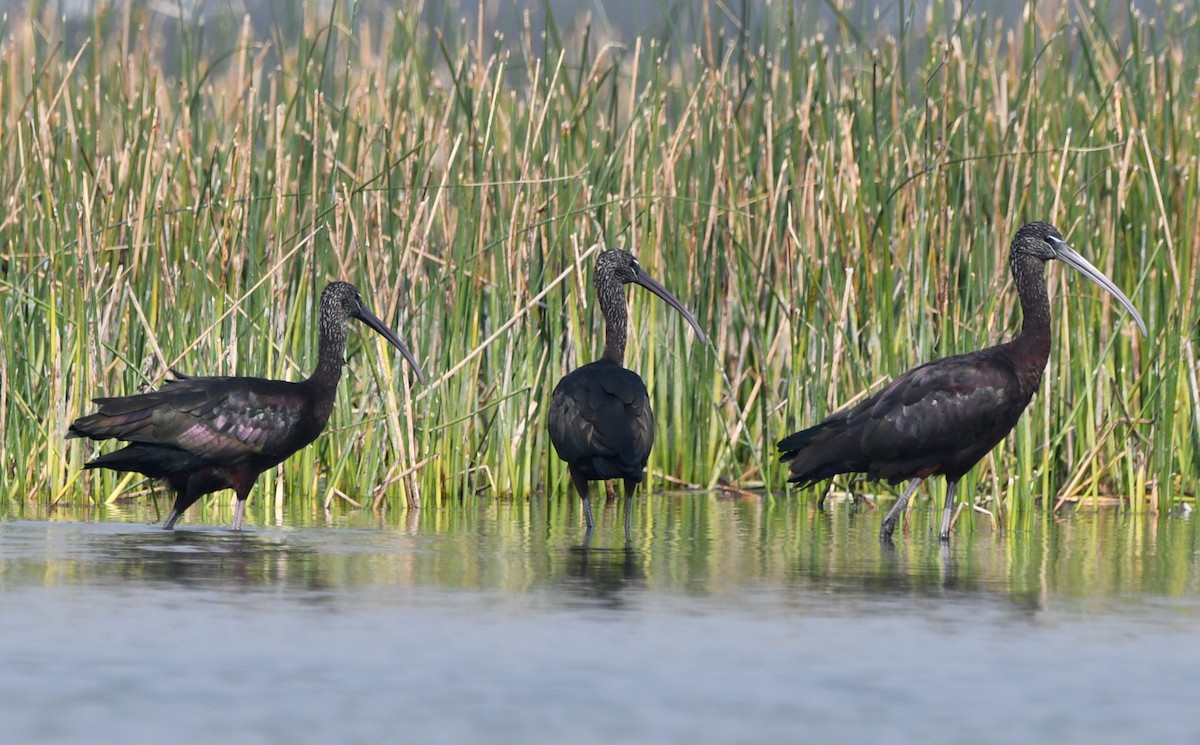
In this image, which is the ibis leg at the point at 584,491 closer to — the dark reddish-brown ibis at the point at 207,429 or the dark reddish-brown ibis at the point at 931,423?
→ the dark reddish-brown ibis at the point at 931,423

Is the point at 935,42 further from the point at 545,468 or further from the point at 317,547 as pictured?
the point at 317,547

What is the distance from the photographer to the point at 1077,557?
310 inches

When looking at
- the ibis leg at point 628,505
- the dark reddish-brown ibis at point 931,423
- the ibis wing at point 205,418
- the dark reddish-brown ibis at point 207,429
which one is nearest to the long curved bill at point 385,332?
the dark reddish-brown ibis at point 207,429

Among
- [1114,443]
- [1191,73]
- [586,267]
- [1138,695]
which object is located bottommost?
[1138,695]

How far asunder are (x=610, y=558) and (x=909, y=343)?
2.51m

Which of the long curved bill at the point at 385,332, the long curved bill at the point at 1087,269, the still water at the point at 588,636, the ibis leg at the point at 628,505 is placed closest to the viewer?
the still water at the point at 588,636

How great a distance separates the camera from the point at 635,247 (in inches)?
412

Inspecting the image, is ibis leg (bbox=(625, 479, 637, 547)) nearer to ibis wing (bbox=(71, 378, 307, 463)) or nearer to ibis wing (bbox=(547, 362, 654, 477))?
ibis wing (bbox=(547, 362, 654, 477))

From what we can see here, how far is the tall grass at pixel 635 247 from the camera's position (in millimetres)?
9656

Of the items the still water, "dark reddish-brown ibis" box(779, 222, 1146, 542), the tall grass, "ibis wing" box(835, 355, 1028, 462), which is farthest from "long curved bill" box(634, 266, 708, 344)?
the still water

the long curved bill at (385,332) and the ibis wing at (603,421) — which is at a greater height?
the long curved bill at (385,332)

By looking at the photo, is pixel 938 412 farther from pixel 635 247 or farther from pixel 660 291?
pixel 635 247

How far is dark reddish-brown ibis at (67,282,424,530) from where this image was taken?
868 centimetres

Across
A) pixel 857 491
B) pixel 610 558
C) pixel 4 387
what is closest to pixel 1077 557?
Result: pixel 610 558
